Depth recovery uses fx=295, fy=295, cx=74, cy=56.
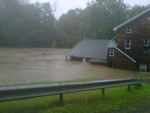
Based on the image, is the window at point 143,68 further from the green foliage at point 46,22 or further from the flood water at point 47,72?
the green foliage at point 46,22

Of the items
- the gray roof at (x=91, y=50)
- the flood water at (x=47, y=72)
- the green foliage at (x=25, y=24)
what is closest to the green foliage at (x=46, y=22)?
the green foliage at (x=25, y=24)

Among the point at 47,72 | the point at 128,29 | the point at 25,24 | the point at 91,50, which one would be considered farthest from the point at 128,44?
the point at 25,24

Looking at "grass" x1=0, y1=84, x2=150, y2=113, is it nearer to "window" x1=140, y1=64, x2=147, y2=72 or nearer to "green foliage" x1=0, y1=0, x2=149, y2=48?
"window" x1=140, y1=64, x2=147, y2=72

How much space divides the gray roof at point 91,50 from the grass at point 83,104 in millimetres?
45434

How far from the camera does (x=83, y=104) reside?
9.83 metres

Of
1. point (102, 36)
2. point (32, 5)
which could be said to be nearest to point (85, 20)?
point (102, 36)

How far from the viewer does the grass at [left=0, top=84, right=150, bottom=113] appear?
8.67 meters

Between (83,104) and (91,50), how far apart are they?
169ft

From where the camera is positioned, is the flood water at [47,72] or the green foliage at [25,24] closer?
the flood water at [47,72]

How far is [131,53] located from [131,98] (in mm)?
39183

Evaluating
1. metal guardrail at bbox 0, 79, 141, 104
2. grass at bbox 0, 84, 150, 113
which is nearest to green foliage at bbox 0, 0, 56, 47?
grass at bbox 0, 84, 150, 113

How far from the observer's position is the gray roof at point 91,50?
5909 centimetres

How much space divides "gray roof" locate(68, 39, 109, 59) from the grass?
149 feet

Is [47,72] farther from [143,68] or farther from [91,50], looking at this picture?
[91,50]
